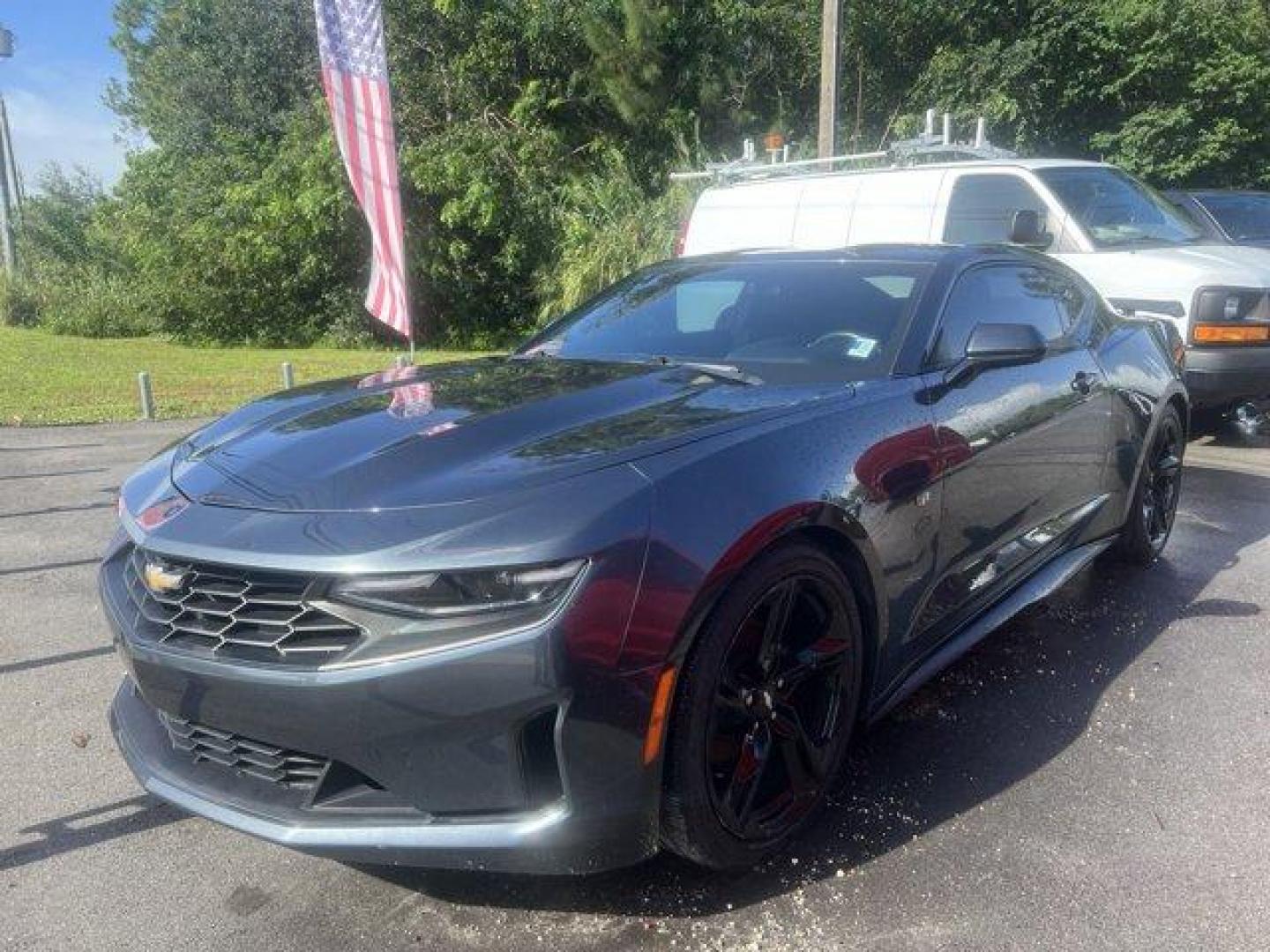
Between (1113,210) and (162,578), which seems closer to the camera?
(162,578)

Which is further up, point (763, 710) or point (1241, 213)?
point (1241, 213)

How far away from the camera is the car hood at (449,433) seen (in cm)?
231

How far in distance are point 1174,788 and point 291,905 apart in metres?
2.41

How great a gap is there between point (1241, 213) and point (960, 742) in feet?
31.9

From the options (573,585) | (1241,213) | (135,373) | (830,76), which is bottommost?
(135,373)

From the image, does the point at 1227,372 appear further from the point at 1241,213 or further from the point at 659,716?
the point at 659,716

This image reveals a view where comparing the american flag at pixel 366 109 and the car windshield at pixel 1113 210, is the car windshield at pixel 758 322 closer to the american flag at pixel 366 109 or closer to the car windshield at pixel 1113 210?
the car windshield at pixel 1113 210

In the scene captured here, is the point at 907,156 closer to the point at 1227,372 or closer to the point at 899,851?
the point at 1227,372

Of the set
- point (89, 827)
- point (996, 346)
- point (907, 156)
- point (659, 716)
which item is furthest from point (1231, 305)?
point (89, 827)

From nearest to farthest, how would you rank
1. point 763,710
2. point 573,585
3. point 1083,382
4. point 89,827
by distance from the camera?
1. point 573,585
2. point 763,710
3. point 89,827
4. point 1083,382

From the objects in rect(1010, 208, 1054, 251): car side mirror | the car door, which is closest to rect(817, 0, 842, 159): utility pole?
rect(1010, 208, 1054, 251): car side mirror

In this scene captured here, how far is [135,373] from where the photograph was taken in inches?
633

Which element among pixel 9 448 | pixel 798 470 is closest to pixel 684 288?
pixel 798 470

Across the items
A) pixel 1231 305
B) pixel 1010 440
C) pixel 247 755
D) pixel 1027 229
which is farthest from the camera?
pixel 1027 229
